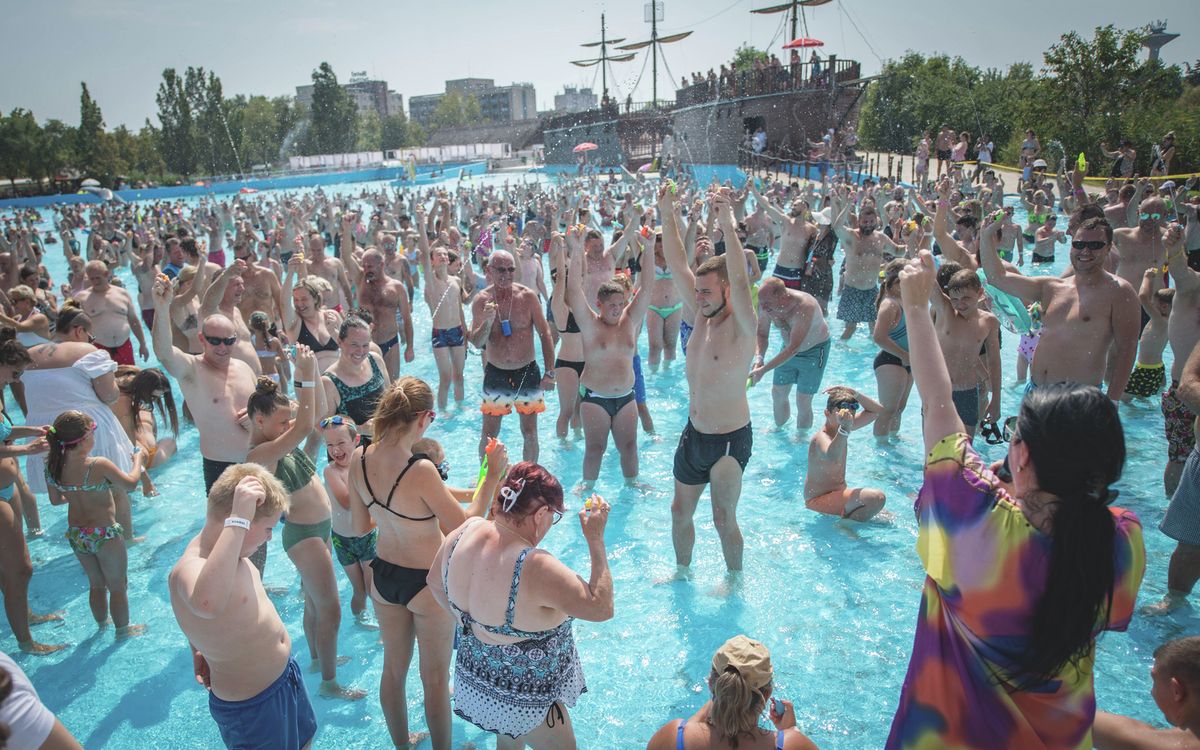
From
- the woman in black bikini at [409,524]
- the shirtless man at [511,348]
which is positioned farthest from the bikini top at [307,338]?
the woman in black bikini at [409,524]

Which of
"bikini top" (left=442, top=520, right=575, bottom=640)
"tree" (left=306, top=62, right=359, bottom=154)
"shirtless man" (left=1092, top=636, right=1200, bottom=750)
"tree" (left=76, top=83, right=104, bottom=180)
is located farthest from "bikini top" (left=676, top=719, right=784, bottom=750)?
"tree" (left=306, top=62, right=359, bottom=154)

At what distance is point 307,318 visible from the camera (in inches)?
251

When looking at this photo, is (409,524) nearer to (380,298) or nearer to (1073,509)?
(1073,509)

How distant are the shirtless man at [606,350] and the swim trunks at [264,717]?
335cm

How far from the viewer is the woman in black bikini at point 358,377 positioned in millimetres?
5035

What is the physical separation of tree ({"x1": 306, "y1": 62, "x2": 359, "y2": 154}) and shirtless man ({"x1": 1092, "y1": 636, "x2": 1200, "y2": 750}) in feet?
328

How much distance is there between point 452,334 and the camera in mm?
8234

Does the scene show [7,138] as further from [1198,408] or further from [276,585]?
[1198,408]

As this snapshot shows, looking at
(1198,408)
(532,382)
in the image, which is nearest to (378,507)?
(532,382)

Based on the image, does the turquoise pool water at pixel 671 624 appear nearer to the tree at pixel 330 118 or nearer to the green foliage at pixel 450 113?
the tree at pixel 330 118

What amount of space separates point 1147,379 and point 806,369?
10.8 ft

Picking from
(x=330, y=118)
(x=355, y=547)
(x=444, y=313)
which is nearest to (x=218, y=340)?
(x=355, y=547)

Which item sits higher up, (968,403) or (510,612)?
(510,612)

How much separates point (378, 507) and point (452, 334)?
5.26m
